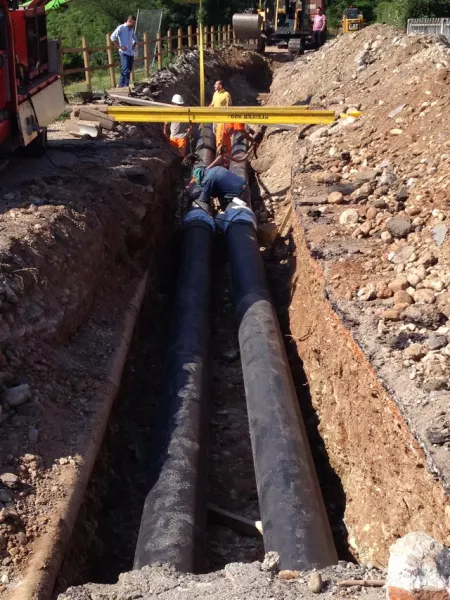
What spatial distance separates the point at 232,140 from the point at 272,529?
477 inches

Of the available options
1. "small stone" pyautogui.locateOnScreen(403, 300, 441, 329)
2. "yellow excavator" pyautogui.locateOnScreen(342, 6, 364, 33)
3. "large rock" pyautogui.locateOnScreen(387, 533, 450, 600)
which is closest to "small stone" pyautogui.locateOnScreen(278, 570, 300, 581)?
"large rock" pyautogui.locateOnScreen(387, 533, 450, 600)

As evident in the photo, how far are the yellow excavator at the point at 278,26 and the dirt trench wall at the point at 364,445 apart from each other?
77.7 feet

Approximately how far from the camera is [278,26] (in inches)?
1236

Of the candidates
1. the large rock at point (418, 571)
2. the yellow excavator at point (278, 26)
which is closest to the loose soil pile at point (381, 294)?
the large rock at point (418, 571)

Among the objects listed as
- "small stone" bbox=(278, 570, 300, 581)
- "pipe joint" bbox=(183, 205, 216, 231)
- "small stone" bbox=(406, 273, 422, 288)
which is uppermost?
"small stone" bbox=(406, 273, 422, 288)

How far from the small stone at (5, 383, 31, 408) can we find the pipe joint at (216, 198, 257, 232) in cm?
623

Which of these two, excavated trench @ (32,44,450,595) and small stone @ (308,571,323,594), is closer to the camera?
small stone @ (308,571,323,594)

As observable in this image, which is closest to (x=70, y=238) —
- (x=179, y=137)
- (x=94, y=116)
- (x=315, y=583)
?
(x=315, y=583)

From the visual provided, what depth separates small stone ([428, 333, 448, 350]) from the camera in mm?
6488

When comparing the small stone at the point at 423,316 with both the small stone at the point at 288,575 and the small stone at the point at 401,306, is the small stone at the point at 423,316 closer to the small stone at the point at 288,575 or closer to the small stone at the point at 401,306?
the small stone at the point at 401,306

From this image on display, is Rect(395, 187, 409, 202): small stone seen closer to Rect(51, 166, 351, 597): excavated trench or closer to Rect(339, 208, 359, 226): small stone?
Rect(339, 208, 359, 226): small stone

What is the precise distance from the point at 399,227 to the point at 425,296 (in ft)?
5.71

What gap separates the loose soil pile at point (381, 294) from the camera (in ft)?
19.3

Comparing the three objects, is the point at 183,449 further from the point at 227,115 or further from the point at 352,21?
the point at 352,21
